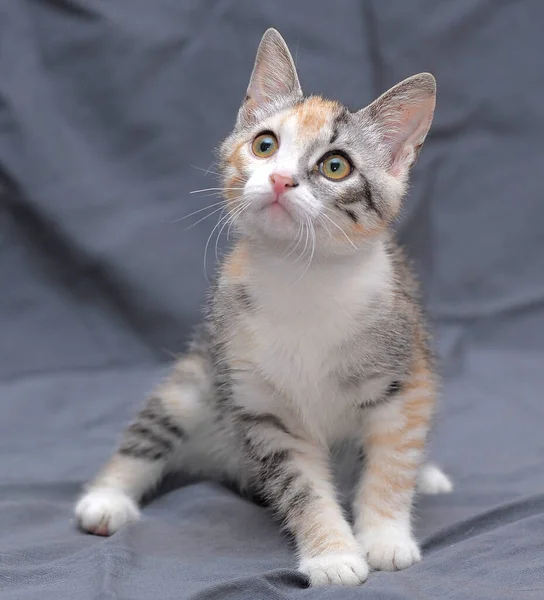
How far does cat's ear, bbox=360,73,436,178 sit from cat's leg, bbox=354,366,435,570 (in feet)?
1.29

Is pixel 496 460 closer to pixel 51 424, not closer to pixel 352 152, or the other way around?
pixel 352 152

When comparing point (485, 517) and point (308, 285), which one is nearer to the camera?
point (308, 285)

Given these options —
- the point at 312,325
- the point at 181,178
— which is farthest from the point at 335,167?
the point at 181,178

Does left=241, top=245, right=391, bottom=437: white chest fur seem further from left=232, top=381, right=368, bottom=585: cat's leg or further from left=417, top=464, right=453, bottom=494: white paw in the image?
left=417, top=464, right=453, bottom=494: white paw

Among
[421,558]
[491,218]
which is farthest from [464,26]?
[421,558]

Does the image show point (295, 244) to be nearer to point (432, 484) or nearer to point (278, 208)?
point (278, 208)

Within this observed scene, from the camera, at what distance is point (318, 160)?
1.48 m

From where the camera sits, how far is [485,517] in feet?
5.45

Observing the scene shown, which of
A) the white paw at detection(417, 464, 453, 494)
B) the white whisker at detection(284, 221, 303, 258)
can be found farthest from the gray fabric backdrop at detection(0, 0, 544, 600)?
the white whisker at detection(284, 221, 303, 258)

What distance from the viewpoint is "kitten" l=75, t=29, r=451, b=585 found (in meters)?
1.49

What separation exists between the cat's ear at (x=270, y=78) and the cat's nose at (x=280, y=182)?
0.33m

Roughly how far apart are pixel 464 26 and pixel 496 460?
130cm

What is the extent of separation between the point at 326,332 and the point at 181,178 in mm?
1221

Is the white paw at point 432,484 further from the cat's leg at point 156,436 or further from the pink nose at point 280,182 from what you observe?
the pink nose at point 280,182
